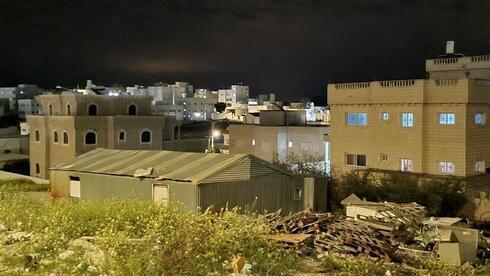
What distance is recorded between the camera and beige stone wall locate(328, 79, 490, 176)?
25.1 meters

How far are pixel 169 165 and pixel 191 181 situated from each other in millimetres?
2243

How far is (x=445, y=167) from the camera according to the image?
25.8 meters

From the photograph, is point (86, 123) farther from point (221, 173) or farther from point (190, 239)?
point (190, 239)

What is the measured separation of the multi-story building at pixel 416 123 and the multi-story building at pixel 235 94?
84.3m

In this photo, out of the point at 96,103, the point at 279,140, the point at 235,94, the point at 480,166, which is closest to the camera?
the point at 480,166

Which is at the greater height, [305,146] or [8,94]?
[8,94]

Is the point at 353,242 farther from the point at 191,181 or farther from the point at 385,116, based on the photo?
the point at 385,116

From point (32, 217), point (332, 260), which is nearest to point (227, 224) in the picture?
point (332, 260)

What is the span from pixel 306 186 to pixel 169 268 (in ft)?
38.2

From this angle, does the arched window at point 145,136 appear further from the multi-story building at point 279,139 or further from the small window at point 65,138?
the multi-story building at point 279,139

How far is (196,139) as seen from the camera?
45312mm

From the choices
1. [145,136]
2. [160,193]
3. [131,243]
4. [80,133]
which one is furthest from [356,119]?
[131,243]

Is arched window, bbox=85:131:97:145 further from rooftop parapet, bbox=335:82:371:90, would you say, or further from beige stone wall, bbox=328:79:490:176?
rooftop parapet, bbox=335:82:371:90

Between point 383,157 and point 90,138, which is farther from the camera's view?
point 90,138
